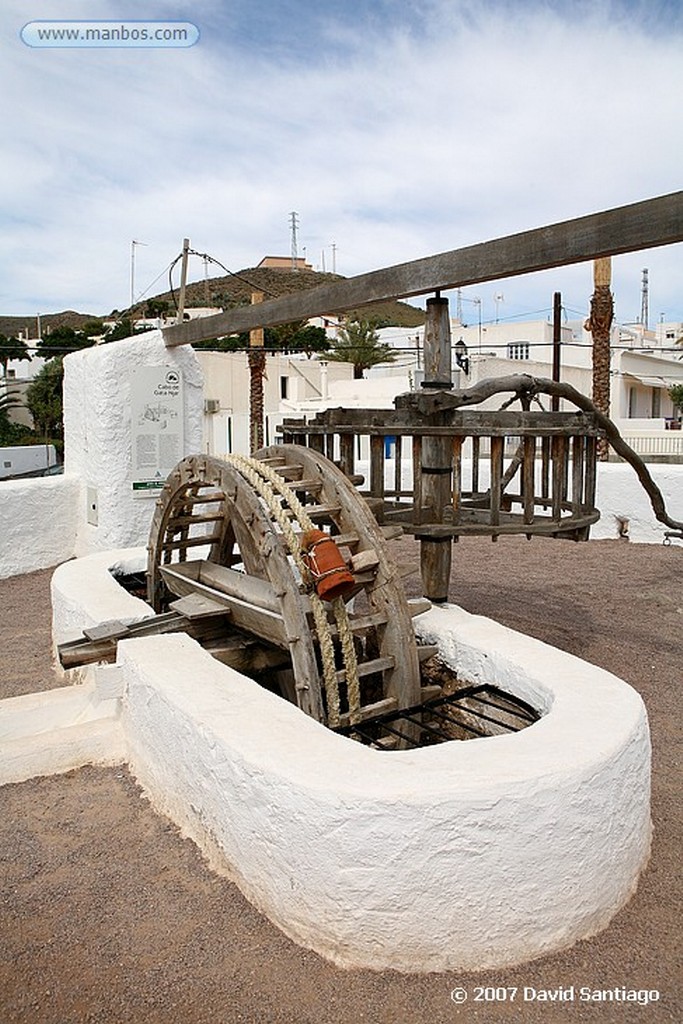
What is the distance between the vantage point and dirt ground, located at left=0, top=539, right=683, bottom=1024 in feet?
7.54

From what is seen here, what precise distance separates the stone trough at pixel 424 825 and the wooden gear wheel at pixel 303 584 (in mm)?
455

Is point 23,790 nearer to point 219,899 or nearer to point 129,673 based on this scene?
point 129,673

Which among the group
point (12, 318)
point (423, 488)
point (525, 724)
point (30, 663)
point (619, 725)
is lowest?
point (30, 663)

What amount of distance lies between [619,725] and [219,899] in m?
1.44

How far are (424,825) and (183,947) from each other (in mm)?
842

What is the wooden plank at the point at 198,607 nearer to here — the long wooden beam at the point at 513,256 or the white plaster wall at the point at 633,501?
the long wooden beam at the point at 513,256

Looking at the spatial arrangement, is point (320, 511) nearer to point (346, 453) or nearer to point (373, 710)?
point (346, 453)

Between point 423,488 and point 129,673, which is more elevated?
point 423,488

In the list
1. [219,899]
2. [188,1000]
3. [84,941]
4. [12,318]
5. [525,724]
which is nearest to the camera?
[188,1000]

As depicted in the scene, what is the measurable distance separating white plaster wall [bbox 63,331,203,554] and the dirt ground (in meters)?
5.26

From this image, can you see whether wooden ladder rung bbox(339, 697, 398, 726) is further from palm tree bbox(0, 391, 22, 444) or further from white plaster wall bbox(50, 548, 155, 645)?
palm tree bbox(0, 391, 22, 444)

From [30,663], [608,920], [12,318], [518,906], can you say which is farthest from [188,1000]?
[12,318]

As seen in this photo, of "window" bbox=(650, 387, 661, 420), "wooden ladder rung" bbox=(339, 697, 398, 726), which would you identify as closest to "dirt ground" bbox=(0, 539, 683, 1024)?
"wooden ladder rung" bbox=(339, 697, 398, 726)

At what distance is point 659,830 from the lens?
3248 mm
